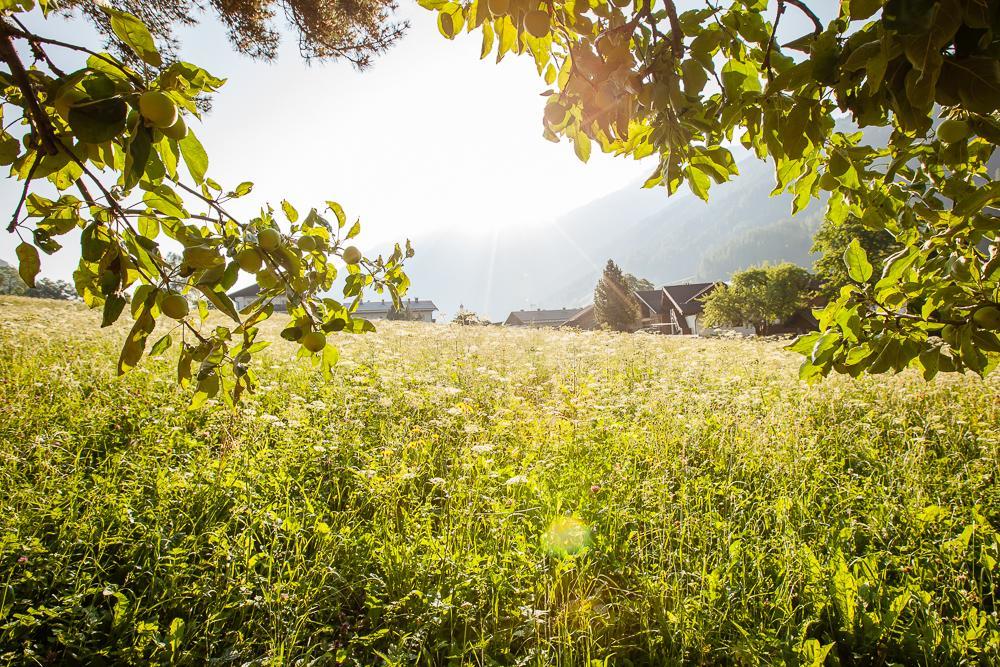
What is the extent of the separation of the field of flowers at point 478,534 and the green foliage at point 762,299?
40471mm

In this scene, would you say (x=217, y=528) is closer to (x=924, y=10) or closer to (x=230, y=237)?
(x=230, y=237)

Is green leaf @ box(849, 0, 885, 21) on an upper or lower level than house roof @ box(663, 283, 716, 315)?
lower

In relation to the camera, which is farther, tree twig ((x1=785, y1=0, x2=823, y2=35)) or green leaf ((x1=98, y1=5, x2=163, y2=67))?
tree twig ((x1=785, y1=0, x2=823, y2=35))

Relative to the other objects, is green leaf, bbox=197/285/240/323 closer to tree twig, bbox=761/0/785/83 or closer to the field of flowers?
tree twig, bbox=761/0/785/83

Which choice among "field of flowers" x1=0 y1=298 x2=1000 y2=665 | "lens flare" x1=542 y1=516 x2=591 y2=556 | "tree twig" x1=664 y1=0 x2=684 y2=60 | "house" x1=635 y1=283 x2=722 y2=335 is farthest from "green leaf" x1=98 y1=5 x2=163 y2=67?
"house" x1=635 y1=283 x2=722 y2=335

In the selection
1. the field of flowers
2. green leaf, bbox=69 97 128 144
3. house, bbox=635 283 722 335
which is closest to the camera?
green leaf, bbox=69 97 128 144

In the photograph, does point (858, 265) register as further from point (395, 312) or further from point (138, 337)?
point (138, 337)

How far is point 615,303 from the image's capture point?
62594 mm

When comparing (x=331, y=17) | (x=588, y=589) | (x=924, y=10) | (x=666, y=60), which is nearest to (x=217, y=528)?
(x=588, y=589)

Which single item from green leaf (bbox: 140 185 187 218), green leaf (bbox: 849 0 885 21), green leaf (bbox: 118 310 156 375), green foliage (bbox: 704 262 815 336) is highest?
green foliage (bbox: 704 262 815 336)

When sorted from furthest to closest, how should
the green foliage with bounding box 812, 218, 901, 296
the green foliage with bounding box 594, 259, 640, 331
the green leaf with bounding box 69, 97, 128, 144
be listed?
the green foliage with bounding box 594, 259, 640, 331
the green foliage with bounding box 812, 218, 901, 296
the green leaf with bounding box 69, 97, 128, 144

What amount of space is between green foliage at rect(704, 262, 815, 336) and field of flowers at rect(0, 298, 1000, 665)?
40.5 m

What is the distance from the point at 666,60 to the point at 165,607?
127 inches

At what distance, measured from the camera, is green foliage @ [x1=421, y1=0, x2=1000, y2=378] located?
806 mm
